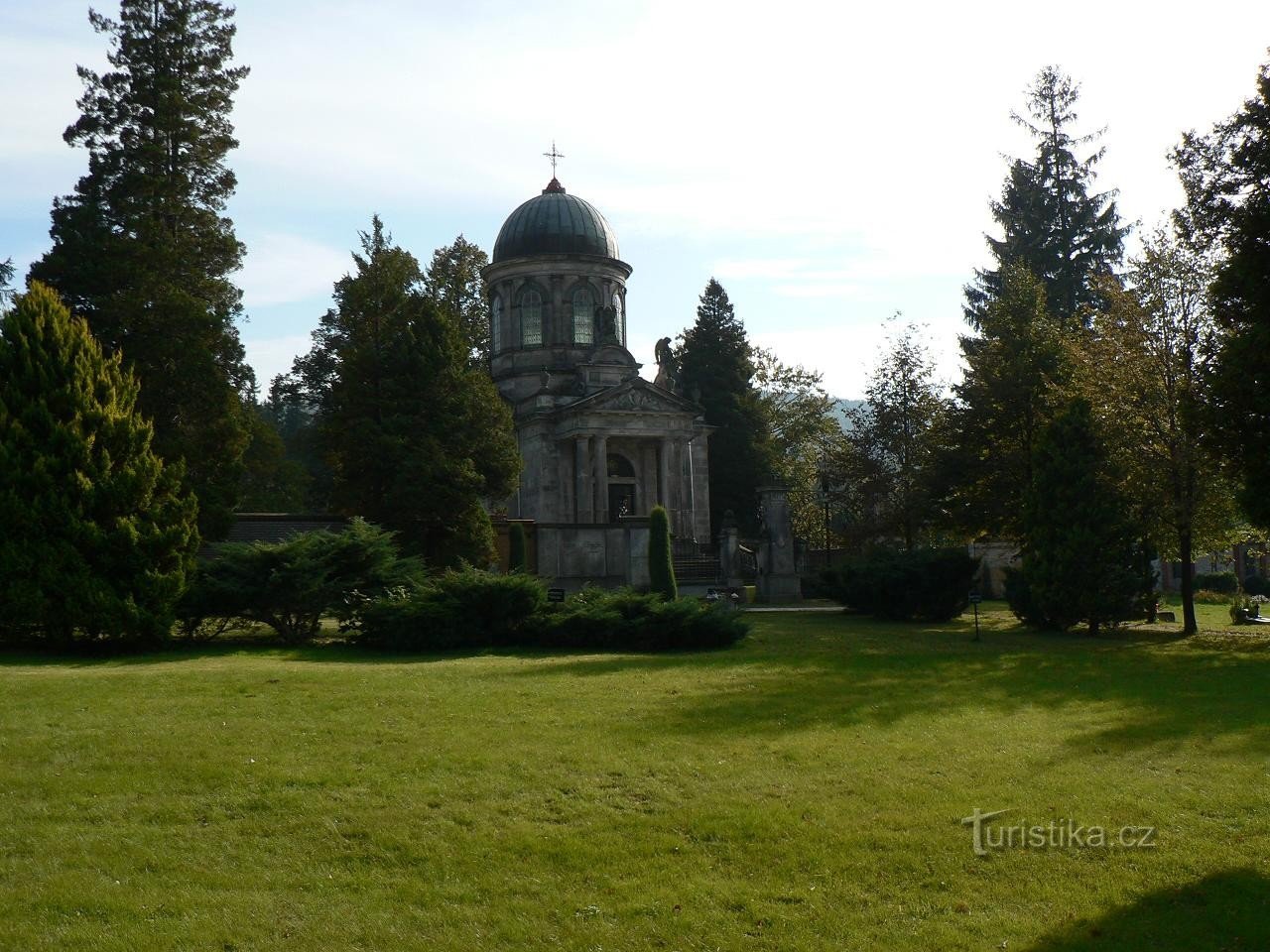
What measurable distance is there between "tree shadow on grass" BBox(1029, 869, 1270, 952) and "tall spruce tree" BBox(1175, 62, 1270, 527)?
8.91 meters

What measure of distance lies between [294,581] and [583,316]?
31139 mm

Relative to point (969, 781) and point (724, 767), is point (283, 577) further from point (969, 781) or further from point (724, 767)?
point (969, 781)

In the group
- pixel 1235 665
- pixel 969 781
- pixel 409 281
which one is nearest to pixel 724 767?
pixel 969 781

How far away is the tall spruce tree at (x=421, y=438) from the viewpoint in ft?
94.0

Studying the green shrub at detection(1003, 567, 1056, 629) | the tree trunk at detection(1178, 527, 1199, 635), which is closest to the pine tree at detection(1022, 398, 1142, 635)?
the green shrub at detection(1003, 567, 1056, 629)

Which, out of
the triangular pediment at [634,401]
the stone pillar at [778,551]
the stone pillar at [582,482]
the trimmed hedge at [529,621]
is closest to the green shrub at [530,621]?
the trimmed hedge at [529,621]

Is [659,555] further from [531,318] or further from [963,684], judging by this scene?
[531,318]

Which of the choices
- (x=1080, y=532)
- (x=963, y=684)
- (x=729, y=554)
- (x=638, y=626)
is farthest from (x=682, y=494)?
(x=963, y=684)

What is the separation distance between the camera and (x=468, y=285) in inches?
1999

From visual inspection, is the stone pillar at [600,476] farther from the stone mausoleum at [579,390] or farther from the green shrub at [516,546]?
the green shrub at [516,546]

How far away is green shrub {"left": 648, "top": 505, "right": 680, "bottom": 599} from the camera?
93.4 ft

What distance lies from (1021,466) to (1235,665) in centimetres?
1293

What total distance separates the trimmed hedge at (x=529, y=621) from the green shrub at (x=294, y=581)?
1.79 feet

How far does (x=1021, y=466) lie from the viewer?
3092cm
